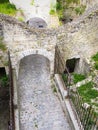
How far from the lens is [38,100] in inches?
531

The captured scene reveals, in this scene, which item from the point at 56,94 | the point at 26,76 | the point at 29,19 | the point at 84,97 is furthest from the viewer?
the point at 29,19

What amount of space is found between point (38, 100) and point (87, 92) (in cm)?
244

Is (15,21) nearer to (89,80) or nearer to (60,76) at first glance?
(60,76)

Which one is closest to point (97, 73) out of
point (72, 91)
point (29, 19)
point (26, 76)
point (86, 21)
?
point (72, 91)

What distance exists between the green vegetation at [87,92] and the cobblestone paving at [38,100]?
1267 millimetres

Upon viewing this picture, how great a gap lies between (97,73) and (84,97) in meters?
2.02

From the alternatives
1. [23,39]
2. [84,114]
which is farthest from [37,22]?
[84,114]

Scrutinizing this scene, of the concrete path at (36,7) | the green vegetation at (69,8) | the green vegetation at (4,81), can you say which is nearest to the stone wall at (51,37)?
the green vegetation at (4,81)

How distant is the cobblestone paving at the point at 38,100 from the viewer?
12.4 metres

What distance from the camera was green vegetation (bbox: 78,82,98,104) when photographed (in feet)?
42.8

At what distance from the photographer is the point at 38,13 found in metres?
20.6

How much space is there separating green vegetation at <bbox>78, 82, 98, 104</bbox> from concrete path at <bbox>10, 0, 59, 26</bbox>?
314 inches

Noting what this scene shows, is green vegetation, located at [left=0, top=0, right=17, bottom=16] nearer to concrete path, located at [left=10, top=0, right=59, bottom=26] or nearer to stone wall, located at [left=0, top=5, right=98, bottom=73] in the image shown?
concrete path, located at [left=10, top=0, right=59, bottom=26]

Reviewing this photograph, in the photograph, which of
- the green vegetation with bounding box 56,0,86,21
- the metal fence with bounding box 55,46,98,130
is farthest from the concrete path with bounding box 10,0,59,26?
the metal fence with bounding box 55,46,98,130
